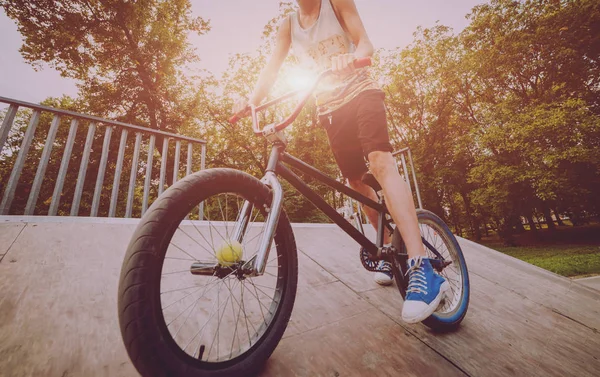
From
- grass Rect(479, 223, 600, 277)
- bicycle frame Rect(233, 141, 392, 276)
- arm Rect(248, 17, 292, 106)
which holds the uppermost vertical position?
arm Rect(248, 17, 292, 106)

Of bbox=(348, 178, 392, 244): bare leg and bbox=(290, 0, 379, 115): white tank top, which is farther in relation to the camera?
bbox=(348, 178, 392, 244): bare leg

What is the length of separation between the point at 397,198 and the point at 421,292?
0.49m

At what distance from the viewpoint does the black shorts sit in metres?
1.51

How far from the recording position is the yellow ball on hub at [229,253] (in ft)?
3.13

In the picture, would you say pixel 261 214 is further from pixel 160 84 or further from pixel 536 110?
pixel 536 110

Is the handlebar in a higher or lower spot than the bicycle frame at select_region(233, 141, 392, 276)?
higher

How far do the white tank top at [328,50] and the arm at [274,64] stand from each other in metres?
0.08

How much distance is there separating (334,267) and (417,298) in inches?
40.0

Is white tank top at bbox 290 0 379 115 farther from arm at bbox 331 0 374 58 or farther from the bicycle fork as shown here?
the bicycle fork

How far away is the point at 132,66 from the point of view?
1150cm

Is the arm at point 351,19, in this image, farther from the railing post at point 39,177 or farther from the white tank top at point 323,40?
the railing post at point 39,177

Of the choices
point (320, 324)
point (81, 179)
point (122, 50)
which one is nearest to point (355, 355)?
point (320, 324)

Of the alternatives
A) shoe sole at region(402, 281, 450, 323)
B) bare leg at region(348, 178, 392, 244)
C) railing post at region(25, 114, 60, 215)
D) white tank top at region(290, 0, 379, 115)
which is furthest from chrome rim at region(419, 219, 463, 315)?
railing post at region(25, 114, 60, 215)

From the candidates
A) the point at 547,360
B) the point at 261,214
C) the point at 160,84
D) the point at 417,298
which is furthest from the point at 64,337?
the point at 160,84
